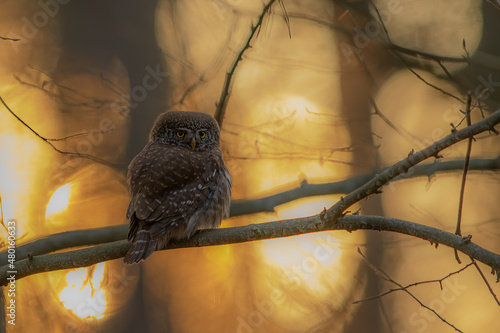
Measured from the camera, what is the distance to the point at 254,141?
5.83 meters

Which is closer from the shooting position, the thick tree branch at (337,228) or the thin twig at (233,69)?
the thick tree branch at (337,228)

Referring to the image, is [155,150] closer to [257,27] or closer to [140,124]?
[257,27]

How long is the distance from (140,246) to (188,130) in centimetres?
151

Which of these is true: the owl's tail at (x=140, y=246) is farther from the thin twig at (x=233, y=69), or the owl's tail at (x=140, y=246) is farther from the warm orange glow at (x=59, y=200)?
the warm orange glow at (x=59, y=200)

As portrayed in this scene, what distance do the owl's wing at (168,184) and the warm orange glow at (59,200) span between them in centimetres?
258

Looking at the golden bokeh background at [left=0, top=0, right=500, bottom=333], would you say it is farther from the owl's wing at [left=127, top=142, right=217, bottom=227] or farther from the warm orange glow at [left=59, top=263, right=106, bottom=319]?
the owl's wing at [left=127, top=142, right=217, bottom=227]

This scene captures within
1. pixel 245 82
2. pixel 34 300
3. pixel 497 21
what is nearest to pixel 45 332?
pixel 34 300

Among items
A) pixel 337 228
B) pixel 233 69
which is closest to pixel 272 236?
pixel 337 228

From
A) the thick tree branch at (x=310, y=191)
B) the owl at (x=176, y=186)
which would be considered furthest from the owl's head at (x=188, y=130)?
the thick tree branch at (x=310, y=191)

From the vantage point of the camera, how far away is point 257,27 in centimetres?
456

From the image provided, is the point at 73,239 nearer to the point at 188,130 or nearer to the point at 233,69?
the point at 188,130

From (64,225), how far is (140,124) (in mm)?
1755

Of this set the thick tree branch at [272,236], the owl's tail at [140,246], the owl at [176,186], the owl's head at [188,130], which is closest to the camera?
the thick tree branch at [272,236]

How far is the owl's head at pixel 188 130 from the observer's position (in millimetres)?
4684
